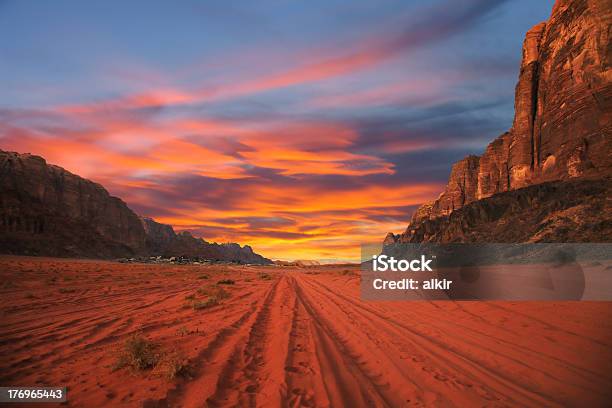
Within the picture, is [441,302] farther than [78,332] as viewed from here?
Yes

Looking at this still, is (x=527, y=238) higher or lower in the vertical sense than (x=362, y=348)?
higher

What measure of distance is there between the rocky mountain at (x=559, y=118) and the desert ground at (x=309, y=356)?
27277 mm

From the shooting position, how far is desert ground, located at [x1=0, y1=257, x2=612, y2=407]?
4.86m

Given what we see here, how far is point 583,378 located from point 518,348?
1.79 m

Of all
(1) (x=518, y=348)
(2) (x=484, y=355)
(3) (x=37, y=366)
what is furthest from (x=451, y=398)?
(3) (x=37, y=366)

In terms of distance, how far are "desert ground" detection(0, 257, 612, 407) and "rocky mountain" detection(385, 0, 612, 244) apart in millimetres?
27277

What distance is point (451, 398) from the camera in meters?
4.89

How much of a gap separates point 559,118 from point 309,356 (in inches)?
2514

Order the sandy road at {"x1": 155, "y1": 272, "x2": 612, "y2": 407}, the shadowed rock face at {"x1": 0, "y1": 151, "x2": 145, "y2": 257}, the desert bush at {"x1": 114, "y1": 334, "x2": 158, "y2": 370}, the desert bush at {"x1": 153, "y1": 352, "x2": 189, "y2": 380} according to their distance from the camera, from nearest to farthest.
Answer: the sandy road at {"x1": 155, "y1": 272, "x2": 612, "y2": 407} < the desert bush at {"x1": 153, "y1": 352, "x2": 189, "y2": 380} < the desert bush at {"x1": 114, "y1": 334, "x2": 158, "y2": 370} < the shadowed rock face at {"x1": 0, "y1": 151, "x2": 145, "y2": 257}

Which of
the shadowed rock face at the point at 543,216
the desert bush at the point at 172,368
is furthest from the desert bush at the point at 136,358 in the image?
the shadowed rock face at the point at 543,216

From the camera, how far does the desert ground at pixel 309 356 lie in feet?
16.0

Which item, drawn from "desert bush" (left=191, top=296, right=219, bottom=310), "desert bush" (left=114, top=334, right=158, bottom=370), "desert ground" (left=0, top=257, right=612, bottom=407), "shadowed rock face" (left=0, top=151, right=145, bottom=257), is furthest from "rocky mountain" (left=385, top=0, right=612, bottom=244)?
"shadowed rock face" (left=0, top=151, right=145, bottom=257)

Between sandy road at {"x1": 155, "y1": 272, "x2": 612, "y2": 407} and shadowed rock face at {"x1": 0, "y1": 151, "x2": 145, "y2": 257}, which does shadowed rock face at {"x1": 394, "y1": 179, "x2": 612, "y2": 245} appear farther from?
shadowed rock face at {"x1": 0, "y1": 151, "x2": 145, "y2": 257}

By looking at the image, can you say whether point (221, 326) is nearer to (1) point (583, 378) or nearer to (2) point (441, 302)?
(1) point (583, 378)
